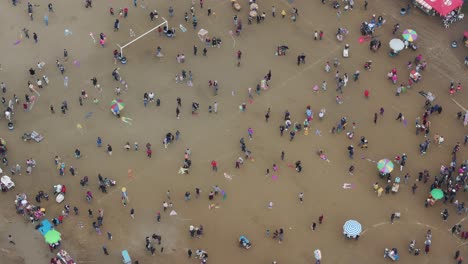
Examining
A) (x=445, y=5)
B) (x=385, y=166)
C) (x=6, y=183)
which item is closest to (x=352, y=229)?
(x=385, y=166)

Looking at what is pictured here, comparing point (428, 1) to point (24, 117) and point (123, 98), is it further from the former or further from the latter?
point (24, 117)

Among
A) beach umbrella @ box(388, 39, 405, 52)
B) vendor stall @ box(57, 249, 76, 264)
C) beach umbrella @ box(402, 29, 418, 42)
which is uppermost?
beach umbrella @ box(402, 29, 418, 42)

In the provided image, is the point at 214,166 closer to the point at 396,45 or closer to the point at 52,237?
the point at 52,237

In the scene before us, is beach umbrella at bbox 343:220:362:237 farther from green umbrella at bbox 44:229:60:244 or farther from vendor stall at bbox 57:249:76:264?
green umbrella at bbox 44:229:60:244

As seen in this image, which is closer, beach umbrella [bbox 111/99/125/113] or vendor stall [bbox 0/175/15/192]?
vendor stall [bbox 0/175/15/192]

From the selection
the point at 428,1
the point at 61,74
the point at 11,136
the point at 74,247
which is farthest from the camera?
the point at 428,1

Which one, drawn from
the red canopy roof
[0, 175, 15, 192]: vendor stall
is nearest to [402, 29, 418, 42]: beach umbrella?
the red canopy roof

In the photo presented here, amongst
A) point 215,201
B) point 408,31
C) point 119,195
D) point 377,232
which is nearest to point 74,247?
point 119,195
